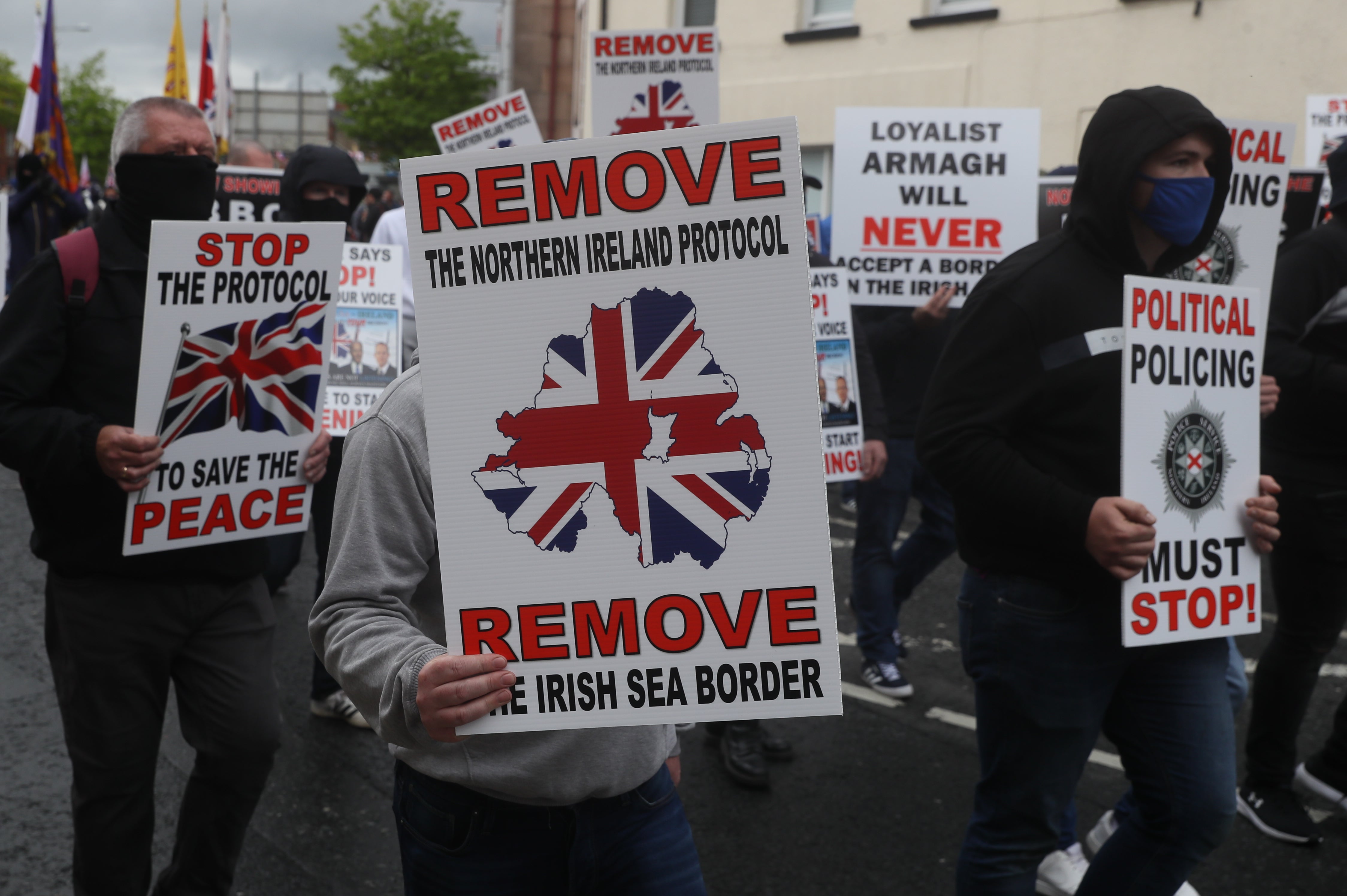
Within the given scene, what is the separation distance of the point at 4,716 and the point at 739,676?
3.87 m

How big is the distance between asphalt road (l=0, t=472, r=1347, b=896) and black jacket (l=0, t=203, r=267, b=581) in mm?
1120

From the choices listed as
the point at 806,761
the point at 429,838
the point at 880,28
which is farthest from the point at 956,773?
the point at 880,28

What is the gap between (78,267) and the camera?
2705 millimetres

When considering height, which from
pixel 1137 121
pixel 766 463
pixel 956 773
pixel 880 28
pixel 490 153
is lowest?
pixel 956 773

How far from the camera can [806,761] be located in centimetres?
435

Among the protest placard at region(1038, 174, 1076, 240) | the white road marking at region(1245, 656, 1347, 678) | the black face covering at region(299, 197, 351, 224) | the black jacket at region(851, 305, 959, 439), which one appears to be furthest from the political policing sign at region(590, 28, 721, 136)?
the white road marking at region(1245, 656, 1347, 678)

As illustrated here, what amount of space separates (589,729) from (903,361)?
3705mm

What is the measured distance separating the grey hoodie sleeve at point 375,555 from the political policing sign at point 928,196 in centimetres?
379

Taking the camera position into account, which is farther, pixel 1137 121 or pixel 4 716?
pixel 4 716

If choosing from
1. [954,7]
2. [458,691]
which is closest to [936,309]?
[458,691]

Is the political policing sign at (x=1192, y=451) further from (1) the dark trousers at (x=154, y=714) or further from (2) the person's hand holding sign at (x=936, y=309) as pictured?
(2) the person's hand holding sign at (x=936, y=309)

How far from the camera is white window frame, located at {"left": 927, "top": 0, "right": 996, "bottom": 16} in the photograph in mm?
13844

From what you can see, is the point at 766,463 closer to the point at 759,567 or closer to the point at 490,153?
the point at 759,567

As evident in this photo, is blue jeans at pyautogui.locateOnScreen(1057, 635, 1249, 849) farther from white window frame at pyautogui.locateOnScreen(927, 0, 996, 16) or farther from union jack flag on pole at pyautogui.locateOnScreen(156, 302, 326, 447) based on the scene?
white window frame at pyautogui.locateOnScreen(927, 0, 996, 16)
